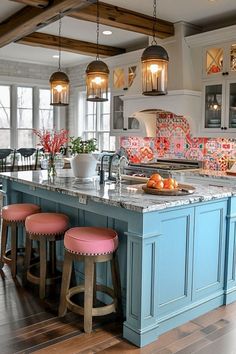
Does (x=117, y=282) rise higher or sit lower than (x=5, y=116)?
lower

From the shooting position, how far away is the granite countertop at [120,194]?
8.71ft

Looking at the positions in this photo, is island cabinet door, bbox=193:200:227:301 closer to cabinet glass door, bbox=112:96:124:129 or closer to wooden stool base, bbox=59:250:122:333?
wooden stool base, bbox=59:250:122:333

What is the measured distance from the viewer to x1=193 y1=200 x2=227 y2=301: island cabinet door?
303 cm

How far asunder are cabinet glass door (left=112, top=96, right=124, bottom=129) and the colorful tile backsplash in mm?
436

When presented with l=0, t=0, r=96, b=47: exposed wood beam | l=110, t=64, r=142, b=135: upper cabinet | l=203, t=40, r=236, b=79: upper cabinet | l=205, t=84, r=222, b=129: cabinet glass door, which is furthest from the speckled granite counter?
l=0, t=0, r=96, b=47: exposed wood beam

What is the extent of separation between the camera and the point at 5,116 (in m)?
8.27

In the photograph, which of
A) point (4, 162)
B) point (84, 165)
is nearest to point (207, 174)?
point (84, 165)

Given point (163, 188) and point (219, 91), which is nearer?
point (163, 188)

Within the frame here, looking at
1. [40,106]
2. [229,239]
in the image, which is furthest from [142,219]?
[40,106]

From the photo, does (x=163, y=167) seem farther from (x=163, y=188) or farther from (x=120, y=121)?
(x=163, y=188)

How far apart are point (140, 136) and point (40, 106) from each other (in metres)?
3.28

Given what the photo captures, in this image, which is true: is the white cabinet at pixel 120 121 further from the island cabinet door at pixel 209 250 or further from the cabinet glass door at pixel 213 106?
the island cabinet door at pixel 209 250

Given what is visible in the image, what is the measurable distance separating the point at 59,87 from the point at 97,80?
883 millimetres

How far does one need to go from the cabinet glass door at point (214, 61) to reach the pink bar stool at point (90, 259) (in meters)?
3.07
